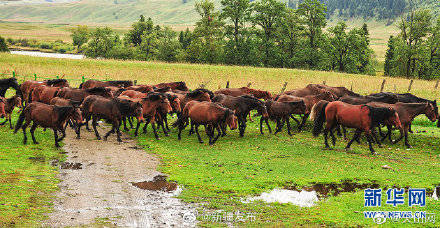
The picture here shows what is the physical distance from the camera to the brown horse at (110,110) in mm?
15984

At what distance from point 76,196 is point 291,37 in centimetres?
6514

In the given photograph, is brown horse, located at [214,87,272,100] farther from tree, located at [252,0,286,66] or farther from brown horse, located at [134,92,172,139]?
tree, located at [252,0,286,66]

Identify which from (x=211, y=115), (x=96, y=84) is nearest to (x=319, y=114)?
(x=211, y=115)

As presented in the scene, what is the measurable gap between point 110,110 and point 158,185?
6.55 m

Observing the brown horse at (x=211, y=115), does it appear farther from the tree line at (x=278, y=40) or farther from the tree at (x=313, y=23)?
the tree at (x=313, y=23)

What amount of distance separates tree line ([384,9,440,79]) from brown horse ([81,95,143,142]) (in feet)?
198

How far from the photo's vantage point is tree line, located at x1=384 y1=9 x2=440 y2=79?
6341 centimetres

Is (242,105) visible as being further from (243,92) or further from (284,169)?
(284,169)

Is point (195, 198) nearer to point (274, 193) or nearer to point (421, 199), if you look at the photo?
point (274, 193)

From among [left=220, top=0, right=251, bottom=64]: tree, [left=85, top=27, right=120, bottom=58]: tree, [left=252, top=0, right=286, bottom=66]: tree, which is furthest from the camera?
[left=85, top=27, right=120, bottom=58]: tree

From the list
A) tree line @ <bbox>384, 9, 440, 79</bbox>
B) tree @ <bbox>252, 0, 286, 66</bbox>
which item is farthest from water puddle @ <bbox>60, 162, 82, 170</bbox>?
tree line @ <bbox>384, 9, 440, 79</bbox>

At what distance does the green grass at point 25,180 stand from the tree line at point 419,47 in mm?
63983

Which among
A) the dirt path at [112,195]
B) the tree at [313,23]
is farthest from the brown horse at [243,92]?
the tree at [313,23]

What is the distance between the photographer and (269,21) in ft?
227
